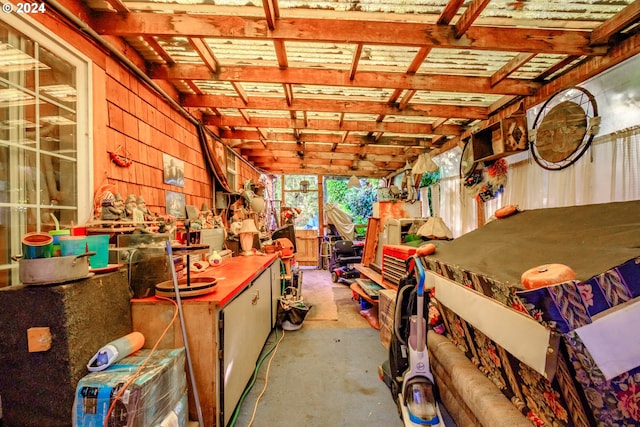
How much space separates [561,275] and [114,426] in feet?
6.52

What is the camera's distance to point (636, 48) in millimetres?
2109

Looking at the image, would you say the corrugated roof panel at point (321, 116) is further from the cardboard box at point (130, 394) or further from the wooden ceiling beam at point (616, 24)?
the cardboard box at point (130, 394)

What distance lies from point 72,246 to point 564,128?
13.3ft

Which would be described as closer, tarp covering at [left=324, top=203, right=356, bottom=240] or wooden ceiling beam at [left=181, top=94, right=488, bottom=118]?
wooden ceiling beam at [left=181, top=94, right=488, bottom=118]

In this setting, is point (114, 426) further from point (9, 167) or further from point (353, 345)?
point (353, 345)

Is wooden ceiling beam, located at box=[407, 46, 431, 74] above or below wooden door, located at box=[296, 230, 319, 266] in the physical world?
above

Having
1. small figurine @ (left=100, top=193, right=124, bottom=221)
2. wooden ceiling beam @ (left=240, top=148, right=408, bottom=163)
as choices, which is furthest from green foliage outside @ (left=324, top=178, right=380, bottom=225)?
small figurine @ (left=100, top=193, right=124, bottom=221)

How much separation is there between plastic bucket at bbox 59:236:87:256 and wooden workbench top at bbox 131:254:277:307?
530 mm

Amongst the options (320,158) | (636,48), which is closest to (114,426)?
(636,48)

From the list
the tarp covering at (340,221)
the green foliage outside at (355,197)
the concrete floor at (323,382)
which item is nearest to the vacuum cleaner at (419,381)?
the concrete floor at (323,382)

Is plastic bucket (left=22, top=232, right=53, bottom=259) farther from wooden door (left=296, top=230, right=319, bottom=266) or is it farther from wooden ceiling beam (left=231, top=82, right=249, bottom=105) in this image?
wooden door (left=296, top=230, right=319, bottom=266)

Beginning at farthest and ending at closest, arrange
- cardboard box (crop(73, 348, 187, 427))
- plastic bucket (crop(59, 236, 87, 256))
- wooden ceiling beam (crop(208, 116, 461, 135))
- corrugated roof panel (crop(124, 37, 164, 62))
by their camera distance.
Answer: wooden ceiling beam (crop(208, 116, 461, 135)), corrugated roof panel (crop(124, 37, 164, 62)), plastic bucket (crop(59, 236, 87, 256)), cardboard box (crop(73, 348, 187, 427))

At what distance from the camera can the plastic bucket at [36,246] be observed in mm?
1250

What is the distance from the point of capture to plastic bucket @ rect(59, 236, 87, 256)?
135 cm
